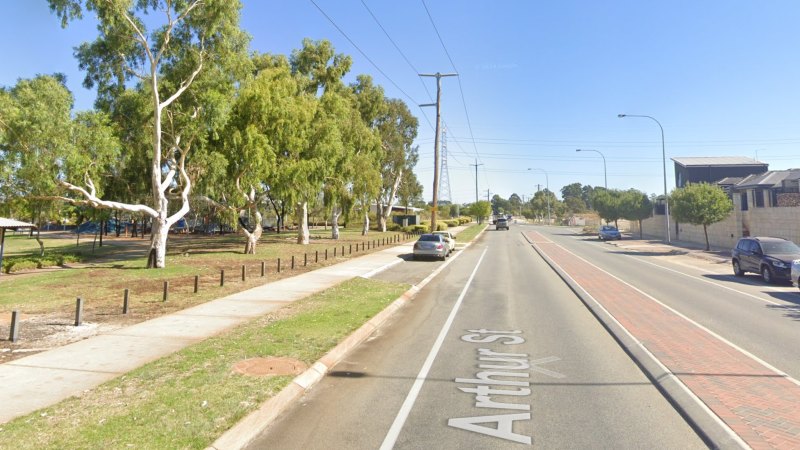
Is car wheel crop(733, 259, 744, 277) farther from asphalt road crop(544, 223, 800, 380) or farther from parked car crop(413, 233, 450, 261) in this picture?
parked car crop(413, 233, 450, 261)

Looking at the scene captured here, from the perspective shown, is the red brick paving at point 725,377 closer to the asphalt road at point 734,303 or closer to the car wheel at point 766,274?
the asphalt road at point 734,303

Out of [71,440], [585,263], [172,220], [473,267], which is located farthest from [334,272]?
[71,440]

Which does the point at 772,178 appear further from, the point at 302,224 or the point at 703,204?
the point at 302,224

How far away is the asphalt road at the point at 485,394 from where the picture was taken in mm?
4949

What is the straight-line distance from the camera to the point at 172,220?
22.6m

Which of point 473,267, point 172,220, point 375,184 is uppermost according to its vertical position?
point 375,184

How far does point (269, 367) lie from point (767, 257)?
19305 mm

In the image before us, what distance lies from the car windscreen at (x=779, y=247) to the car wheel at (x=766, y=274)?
78 centimetres

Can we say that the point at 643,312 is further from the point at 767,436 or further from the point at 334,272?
the point at 334,272

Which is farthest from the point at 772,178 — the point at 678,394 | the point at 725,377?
the point at 678,394

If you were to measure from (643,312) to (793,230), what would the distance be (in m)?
23.4

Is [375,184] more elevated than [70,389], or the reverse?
[375,184]

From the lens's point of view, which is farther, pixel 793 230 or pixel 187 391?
pixel 793 230

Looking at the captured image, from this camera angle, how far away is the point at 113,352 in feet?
26.7
